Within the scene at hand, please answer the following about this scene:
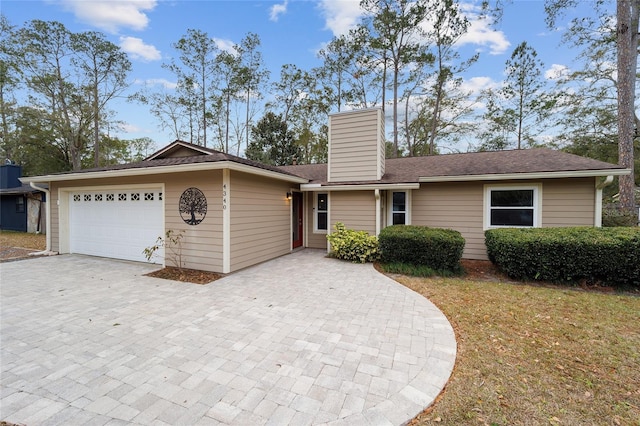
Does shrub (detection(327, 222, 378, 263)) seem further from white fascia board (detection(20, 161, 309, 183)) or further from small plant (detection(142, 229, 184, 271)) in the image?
small plant (detection(142, 229, 184, 271))

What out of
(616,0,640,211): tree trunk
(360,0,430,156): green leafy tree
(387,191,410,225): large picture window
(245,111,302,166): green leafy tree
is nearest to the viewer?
(616,0,640,211): tree trunk

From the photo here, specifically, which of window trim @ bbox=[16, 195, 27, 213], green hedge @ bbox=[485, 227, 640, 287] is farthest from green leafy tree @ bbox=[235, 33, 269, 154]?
green hedge @ bbox=[485, 227, 640, 287]

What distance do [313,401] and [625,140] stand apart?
1241 cm

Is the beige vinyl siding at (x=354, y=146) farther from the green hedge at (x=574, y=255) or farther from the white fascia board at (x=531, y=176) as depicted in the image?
the green hedge at (x=574, y=255)

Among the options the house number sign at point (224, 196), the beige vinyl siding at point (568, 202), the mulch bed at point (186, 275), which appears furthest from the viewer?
the beige vinyl siding at point (568, 202)

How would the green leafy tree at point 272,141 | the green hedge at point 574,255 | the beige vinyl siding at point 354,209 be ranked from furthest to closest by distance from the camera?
1. the green leafy tree at point 272,141
2. the beige vinyl siding at point 354,209
3. the green hedge at point 574,255

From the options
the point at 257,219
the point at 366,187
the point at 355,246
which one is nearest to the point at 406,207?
the point at 366,187

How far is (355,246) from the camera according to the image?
7480 mm

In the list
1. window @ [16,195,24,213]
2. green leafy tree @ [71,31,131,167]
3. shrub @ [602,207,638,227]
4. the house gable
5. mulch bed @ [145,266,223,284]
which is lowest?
mulch bed @ [145,266,223,284]

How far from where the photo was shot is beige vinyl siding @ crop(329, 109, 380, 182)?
830cm

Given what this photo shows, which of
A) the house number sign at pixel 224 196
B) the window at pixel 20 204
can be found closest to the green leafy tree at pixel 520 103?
the house number sign at pixel 224 196

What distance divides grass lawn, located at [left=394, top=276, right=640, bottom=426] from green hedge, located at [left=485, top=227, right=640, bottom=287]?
0.51 m

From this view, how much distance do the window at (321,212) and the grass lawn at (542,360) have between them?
547cm

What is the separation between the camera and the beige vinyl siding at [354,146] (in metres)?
8.30
